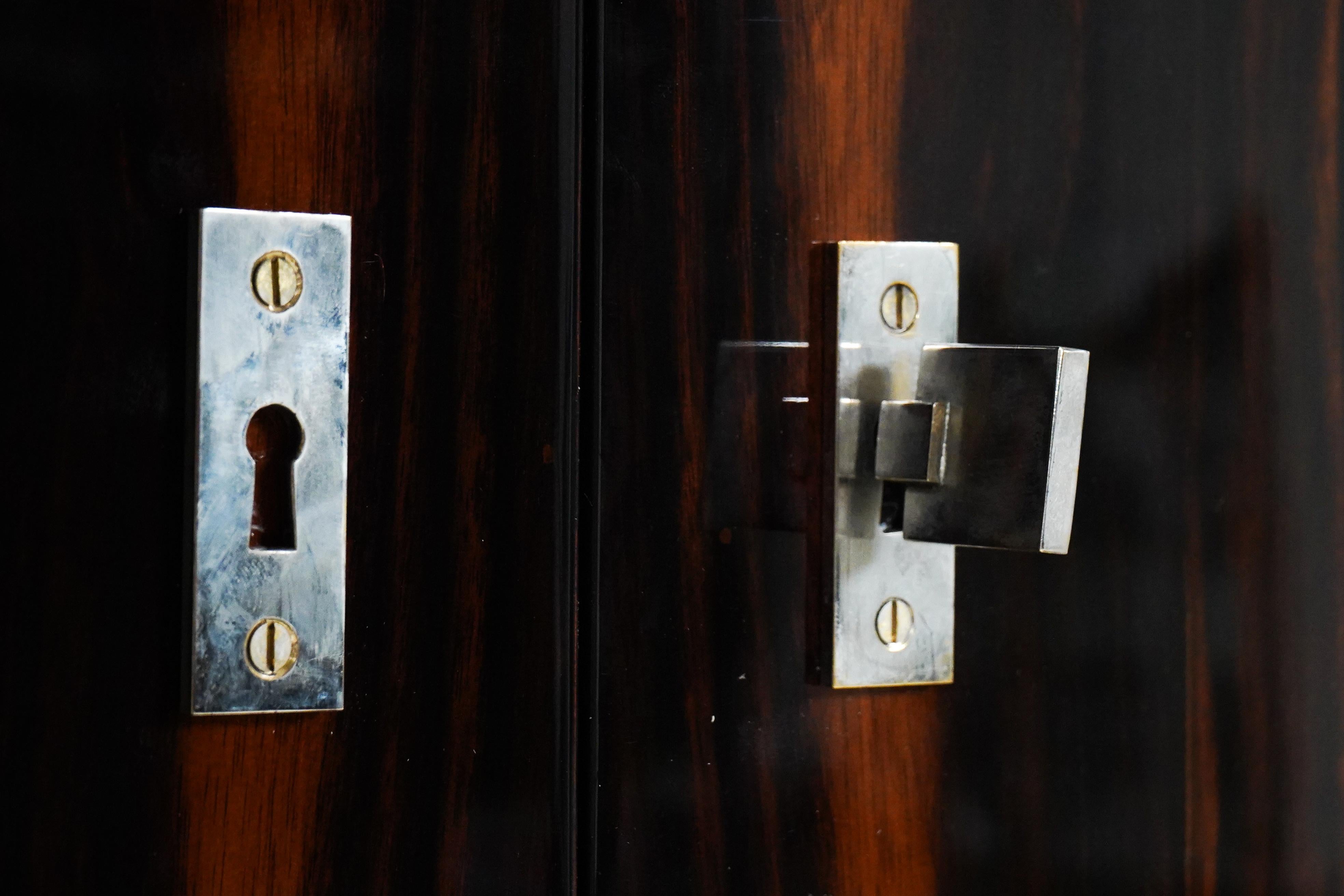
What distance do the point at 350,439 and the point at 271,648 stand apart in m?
0.06

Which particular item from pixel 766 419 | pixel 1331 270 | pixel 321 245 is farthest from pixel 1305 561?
pixel 321 245

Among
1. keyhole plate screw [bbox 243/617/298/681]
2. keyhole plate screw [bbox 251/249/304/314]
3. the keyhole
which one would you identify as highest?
keyhole plate screw [bbox 251/249/304/314]

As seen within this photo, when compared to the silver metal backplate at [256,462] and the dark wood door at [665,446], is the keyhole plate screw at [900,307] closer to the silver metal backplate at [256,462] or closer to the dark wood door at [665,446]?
the dark wood door at [665,446]

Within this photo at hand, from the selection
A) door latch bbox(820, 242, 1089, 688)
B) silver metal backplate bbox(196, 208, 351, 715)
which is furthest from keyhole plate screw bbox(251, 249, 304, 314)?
door latch bbox(820, 242, 1089, 688)

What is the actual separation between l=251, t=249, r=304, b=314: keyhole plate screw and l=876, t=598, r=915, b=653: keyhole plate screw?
0.60 feet

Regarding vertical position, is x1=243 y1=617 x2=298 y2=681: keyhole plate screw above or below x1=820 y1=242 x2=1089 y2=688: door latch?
below

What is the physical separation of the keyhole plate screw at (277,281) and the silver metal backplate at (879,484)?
149mm

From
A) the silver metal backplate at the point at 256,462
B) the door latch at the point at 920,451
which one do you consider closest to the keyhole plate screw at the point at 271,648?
the silver metal backplate at the point at 256,462

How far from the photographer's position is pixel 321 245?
0.33 meters

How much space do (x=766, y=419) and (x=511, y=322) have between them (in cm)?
8

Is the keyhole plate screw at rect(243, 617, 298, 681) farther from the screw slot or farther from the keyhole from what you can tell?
the screw slot

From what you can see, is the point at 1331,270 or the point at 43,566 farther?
the point at 1331,270

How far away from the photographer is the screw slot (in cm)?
38

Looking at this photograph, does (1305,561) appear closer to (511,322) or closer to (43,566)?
(511,322)
